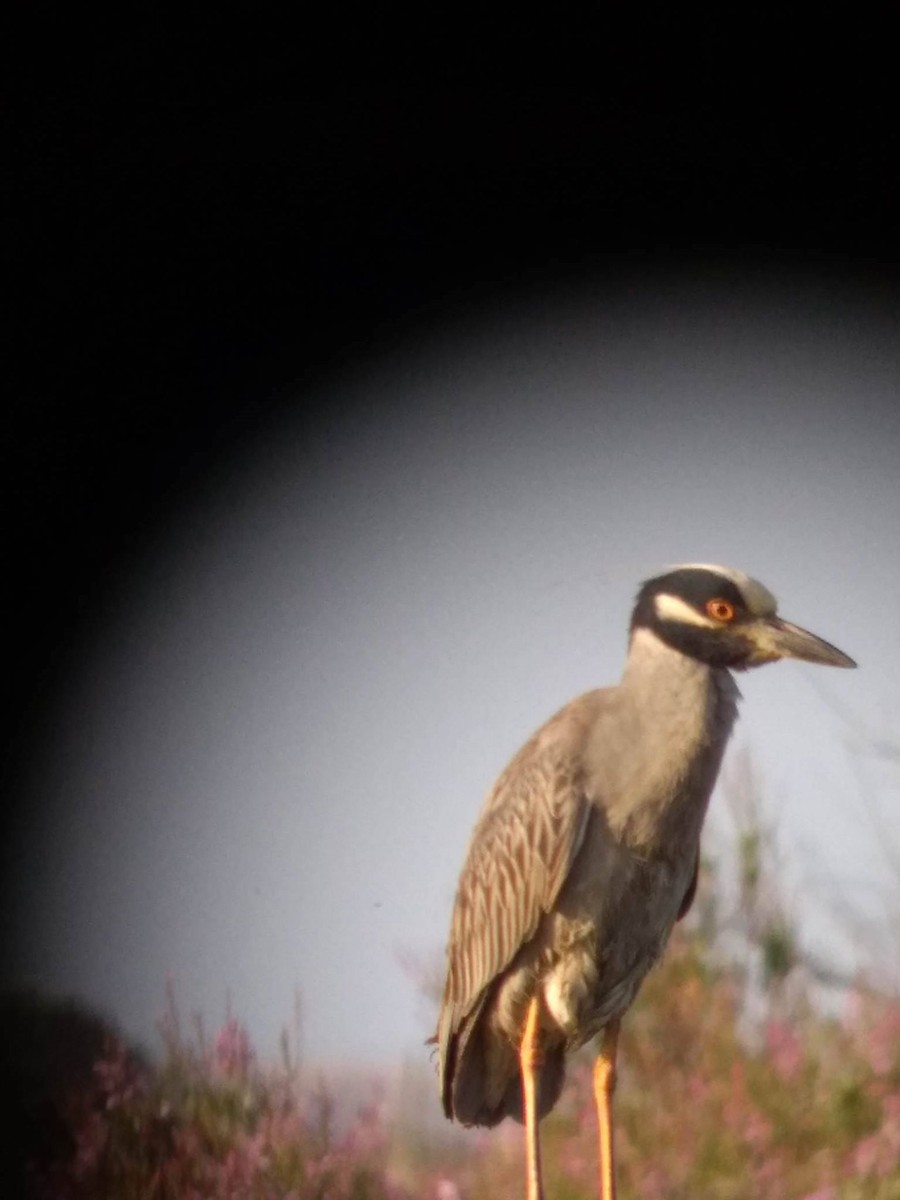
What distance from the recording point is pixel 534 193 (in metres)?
2.56

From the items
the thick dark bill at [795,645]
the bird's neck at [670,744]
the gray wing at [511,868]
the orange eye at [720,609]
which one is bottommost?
the gray wing at [511,868]

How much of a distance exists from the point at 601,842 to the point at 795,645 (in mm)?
376

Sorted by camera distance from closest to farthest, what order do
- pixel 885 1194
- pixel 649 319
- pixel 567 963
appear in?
pixel 567 963
pixel 885 1194
pixel 649 319

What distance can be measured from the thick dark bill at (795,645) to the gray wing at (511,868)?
320 mm

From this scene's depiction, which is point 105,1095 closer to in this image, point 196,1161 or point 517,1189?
point 196,1161

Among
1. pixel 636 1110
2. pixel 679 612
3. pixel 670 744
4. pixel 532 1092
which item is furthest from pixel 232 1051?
pixel 679 612

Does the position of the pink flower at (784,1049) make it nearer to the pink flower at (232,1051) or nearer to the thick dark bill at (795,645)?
the thick dark bill at (795,645)

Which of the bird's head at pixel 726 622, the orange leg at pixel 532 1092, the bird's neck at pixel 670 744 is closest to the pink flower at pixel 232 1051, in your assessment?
the orange leg at pixel 532 1092

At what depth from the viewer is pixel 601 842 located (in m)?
2.01

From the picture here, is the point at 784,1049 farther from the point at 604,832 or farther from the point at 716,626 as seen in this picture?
the point at 716,626

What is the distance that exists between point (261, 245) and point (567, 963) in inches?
53.1

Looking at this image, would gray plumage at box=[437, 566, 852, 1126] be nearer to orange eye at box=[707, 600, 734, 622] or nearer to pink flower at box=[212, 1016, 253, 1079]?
orange eye at box=[707, 600, 734, 622]

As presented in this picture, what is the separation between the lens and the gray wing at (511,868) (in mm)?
1999

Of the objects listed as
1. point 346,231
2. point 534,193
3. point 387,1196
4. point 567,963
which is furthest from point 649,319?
point 387,1196
